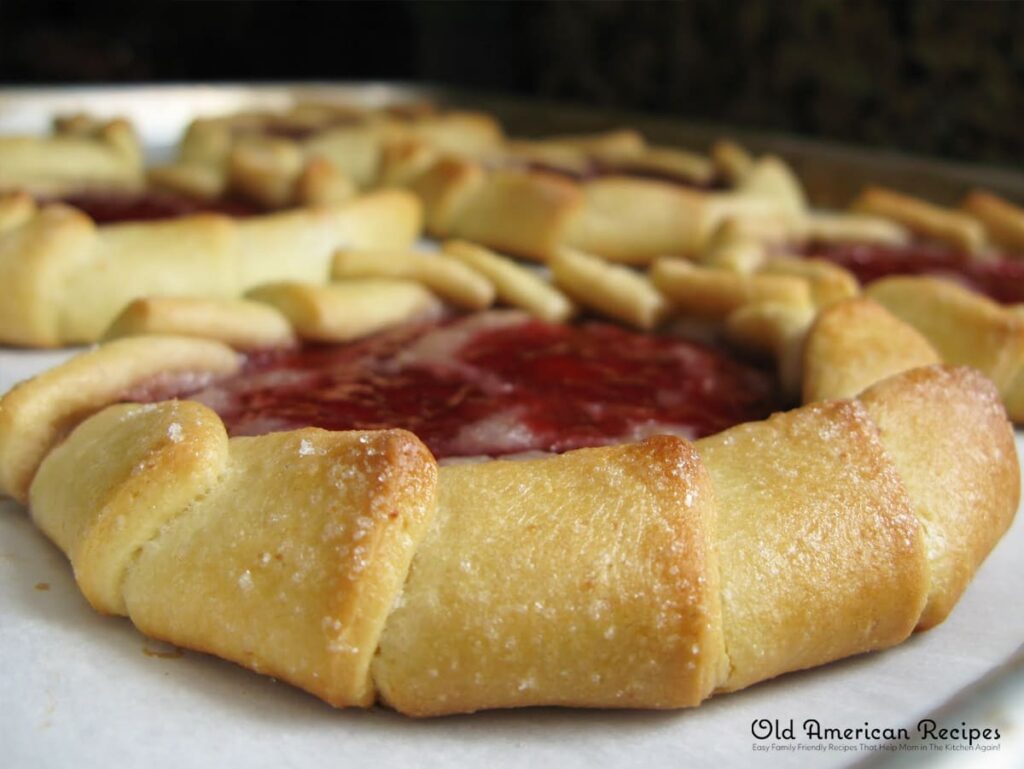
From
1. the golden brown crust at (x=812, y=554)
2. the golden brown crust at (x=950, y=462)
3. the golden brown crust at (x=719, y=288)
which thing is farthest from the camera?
the golden brown crust at (x=719, y=288)

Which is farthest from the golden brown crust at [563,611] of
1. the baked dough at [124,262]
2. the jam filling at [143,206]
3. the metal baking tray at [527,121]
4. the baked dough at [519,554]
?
the metal baking tray at [527,121]

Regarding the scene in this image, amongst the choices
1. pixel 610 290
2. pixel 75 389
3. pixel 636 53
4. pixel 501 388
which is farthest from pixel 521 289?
A: pixel 636 53

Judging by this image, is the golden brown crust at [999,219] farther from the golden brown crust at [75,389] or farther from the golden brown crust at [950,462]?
the golden brown crust at [75,389]

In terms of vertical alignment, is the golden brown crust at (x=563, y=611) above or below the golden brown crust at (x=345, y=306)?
above

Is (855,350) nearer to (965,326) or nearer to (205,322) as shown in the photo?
(965,326)

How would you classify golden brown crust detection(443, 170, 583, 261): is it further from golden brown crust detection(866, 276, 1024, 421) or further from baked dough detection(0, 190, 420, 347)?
golden brown crust detection(866, 276, 1024, 421)

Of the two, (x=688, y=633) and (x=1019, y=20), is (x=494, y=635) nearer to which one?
(x=688, y=633)
